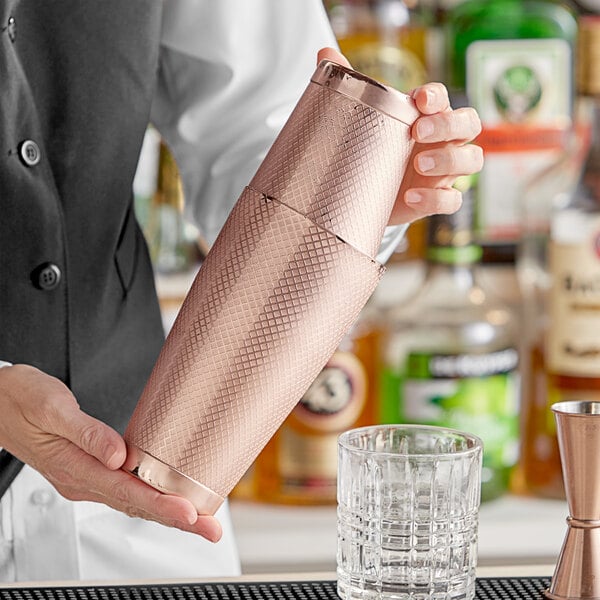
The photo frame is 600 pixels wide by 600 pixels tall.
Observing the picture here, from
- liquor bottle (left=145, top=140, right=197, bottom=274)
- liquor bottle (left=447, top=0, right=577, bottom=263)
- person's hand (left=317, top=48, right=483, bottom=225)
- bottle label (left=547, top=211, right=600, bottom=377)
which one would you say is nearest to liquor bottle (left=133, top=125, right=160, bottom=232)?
liquor bottle (left=145, top=140, right=197, bottom=274)

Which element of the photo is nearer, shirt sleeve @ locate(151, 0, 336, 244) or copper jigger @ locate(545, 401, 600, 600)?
copper jigger @ locate(545, 401, 600, 600)

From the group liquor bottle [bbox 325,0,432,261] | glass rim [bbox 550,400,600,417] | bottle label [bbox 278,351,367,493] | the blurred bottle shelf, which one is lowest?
the blurred bottle shelf

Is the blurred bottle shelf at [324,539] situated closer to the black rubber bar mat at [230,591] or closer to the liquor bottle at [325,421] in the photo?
the liquor bottle at [325,421]

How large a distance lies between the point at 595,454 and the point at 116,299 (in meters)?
0.46

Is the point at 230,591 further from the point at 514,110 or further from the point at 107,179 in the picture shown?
the point at 514,110

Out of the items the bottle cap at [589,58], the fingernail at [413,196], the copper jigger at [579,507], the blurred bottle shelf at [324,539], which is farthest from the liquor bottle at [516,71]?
the copper jigger at [579,507]

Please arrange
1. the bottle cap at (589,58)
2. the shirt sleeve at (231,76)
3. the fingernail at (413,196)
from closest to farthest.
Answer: the fingernail at (413,196) < the shirt sleeve at (231,76) < the bottle cap at (589,58)

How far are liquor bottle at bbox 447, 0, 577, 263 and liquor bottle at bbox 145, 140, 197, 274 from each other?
1.09ft

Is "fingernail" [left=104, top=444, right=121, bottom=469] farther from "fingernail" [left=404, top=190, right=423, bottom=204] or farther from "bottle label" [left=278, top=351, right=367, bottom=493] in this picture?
"bottle label" [left=278, top=351, right=367, bottom=493]

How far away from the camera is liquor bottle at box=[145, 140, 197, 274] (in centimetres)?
140

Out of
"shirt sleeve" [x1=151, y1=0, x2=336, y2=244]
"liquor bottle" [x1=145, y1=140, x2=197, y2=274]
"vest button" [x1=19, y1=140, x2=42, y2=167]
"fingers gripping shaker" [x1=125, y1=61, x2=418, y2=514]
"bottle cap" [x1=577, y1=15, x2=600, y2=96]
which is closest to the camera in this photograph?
"fingers gripping shaker" [x1=125, y1=61, x2=418, y2=514]

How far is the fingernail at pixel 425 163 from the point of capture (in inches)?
27.2

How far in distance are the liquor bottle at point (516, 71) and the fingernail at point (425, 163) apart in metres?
0.63

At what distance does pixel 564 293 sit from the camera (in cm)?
129
